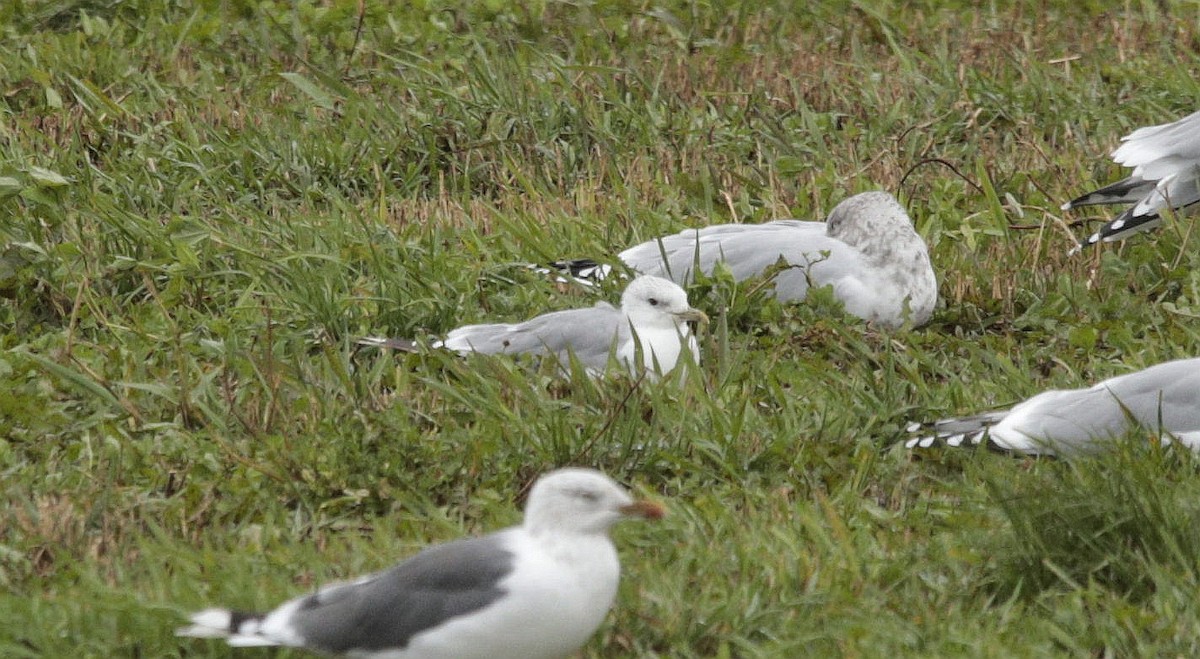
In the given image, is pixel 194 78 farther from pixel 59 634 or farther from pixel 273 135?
pixel 59 634

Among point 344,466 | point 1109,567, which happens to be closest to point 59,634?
point 344,466

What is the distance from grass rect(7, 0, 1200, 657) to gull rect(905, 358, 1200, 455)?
0.07 metres

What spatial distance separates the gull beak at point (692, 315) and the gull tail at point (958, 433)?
0.77 meters

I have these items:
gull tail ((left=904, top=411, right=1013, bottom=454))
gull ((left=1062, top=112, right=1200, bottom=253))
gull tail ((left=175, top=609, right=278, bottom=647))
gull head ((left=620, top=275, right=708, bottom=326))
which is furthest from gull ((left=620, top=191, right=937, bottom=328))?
gull tail ((left=175, top=609, right=278, bottom=647))

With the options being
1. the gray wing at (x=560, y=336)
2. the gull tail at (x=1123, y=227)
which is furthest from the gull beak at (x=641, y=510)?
the gull tail at (x=1123, y=227)

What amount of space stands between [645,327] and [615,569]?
6.42 feet

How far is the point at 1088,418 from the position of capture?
4184mm

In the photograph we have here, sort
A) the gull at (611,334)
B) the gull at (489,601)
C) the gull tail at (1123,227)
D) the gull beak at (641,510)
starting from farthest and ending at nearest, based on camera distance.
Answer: the gull tail at (1123,227) < the gull at (611,334) < the gull beak at (641,510) < the gull at (489,601)

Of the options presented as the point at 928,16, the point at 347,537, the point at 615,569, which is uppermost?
the point at 615,569

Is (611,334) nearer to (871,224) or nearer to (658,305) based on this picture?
(658,305)

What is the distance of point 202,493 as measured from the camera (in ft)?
13.1

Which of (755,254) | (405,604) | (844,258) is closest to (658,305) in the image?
(755,254)

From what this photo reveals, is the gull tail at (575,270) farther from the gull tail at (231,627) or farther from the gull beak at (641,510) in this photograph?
the gull tail at (231,627)

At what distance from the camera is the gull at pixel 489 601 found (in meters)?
2.89
